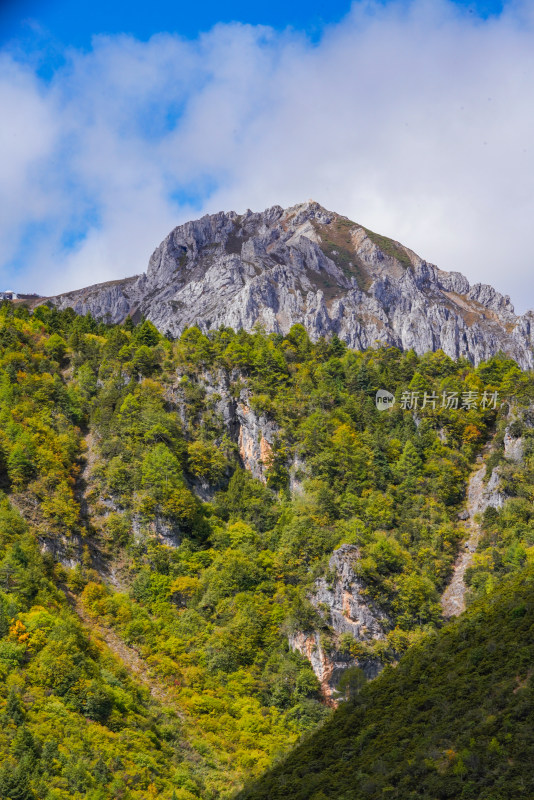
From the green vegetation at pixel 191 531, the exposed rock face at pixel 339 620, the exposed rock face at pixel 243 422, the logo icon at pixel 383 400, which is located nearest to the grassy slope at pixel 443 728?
the green vegetation at pixel 191 531

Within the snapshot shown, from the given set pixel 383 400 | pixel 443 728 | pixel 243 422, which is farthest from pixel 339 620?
pixel 443 728

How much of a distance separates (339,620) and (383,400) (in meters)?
38.0

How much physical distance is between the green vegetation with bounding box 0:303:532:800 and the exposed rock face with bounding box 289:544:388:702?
124 cm

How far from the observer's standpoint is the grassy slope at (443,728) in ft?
60.8

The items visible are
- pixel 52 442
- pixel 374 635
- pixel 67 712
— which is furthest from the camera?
pixel 52 442

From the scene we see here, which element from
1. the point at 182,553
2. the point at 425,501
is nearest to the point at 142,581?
the point at 182,553

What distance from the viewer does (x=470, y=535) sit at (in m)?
69.3

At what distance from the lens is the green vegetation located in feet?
142

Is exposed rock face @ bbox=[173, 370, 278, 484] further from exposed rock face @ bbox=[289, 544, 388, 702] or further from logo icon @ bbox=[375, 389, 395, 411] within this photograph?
exposed rock face @ bbox=[289, 544, 388, 702]

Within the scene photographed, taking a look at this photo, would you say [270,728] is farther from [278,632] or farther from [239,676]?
[278,632]

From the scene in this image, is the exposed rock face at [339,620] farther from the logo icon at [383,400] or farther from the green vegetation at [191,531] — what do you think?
the logo icon at [383,400]

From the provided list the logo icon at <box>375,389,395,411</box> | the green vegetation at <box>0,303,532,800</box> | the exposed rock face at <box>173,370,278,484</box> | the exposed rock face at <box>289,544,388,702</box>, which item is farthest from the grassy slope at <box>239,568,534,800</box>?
the logo icon at <box>375,389,395,411</box>

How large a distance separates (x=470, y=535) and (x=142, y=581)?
3737 centimetres

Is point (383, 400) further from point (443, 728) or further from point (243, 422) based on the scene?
point (443, 728)
